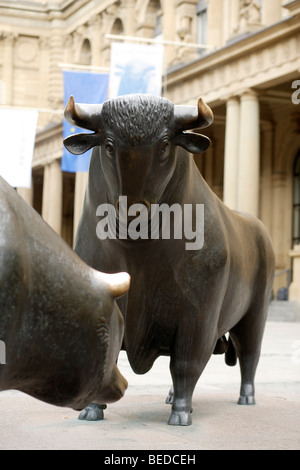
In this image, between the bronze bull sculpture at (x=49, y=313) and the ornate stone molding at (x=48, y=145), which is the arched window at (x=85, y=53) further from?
the bronze bull sculpture at (x=49, y=313)

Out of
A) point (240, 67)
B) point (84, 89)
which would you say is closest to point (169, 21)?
point (240, 67)

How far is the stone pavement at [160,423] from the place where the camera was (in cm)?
398

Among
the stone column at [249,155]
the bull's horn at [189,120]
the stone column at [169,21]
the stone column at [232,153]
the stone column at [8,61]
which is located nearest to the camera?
the bull's horn at [189,120]

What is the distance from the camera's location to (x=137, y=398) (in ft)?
19.5

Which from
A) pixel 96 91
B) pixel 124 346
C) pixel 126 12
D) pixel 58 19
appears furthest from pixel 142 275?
pixel 58 19

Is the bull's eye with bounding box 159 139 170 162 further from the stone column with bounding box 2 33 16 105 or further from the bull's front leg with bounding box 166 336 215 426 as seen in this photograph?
the stone column with bounding box 2 33 16 105

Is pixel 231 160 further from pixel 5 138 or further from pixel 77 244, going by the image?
pixel 77 244

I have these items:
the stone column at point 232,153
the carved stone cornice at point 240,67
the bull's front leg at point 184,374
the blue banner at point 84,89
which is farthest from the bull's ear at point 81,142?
the stone column at point 232,153

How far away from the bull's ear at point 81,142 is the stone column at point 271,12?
78.7ft

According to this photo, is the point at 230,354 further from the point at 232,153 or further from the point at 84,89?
the point at 232,153

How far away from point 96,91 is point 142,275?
60.8ft

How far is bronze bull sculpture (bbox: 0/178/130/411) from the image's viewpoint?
1980 mm

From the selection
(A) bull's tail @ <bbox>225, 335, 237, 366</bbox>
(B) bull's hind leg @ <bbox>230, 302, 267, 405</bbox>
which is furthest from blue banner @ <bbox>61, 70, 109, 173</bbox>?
(B) bull's hind leg @ <bbox>230, 302, 267, 405</bbox>

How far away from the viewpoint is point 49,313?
212 cm
